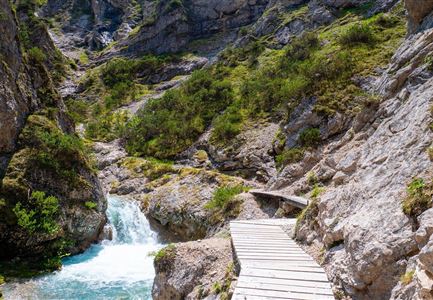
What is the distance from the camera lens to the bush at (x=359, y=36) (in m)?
29.4

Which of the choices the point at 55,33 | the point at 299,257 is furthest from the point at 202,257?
the point at 55,33

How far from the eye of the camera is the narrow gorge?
6656 millimetres

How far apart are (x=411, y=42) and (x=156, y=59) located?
62826mm

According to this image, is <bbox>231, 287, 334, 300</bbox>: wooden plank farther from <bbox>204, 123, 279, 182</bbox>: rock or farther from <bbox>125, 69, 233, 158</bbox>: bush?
<bbox>125, 69, 233, 158</bbox>: bush

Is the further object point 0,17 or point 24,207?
point 0,17

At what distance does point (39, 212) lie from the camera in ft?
58.7

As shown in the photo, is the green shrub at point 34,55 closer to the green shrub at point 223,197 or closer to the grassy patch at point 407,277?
the green shrub at point 223,197

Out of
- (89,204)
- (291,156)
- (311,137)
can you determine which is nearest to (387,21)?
(311,137)

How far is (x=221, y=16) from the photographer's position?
81.3 m

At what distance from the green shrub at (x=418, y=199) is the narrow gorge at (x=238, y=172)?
3 cm

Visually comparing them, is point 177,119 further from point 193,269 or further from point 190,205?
point 193,269

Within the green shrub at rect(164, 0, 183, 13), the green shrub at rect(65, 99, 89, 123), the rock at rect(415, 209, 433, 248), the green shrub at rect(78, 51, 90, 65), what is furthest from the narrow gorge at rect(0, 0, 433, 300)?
the green shrub at rect(164, 0, 183, 13)

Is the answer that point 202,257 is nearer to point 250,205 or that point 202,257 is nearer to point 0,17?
point 250,205

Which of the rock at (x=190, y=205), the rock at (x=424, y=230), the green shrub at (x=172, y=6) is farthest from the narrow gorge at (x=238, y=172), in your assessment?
the green shrub at (x=172, y=6)
